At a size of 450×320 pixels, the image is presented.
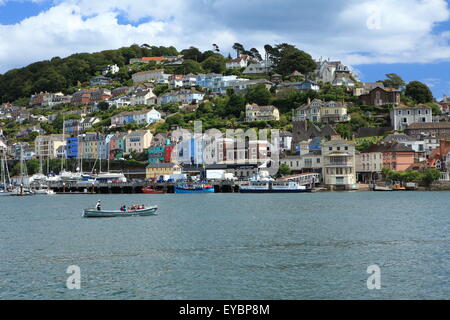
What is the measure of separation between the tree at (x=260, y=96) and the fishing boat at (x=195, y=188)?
38.7 m

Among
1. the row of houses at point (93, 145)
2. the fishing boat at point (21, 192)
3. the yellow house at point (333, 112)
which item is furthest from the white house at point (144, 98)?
the yellow house at point (333, 112)

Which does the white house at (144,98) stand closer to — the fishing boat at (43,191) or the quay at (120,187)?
the quay at (120,187)

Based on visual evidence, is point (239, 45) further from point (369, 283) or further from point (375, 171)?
point (369, 283)

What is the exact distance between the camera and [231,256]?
28266 millimetres

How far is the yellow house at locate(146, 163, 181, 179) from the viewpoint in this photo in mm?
107625

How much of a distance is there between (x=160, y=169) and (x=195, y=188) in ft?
63.7

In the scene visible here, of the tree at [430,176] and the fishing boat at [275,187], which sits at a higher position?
the tree at [430,176]

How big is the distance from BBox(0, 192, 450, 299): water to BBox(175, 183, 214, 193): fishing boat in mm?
43091

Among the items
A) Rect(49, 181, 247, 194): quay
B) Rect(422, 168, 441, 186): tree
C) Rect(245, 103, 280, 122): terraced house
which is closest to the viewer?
Rect(422, 168, 441, 186): tree

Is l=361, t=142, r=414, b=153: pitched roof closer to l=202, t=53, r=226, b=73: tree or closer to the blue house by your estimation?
the blue house

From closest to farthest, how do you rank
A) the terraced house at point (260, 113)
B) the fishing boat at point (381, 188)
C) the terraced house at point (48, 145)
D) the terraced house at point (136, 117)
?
the fishing boat at point (381, 188), the terraced house at point (260, 113), the terraced house at point (136, 117), the terraced house at point (48, 145)

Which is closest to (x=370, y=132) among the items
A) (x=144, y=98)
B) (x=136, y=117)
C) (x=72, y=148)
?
(x=136, y=117)

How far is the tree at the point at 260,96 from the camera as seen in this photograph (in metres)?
126

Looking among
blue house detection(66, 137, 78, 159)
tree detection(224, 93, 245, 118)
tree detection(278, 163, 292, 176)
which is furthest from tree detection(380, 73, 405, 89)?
blue house detection(66, 137, 78, 159)
